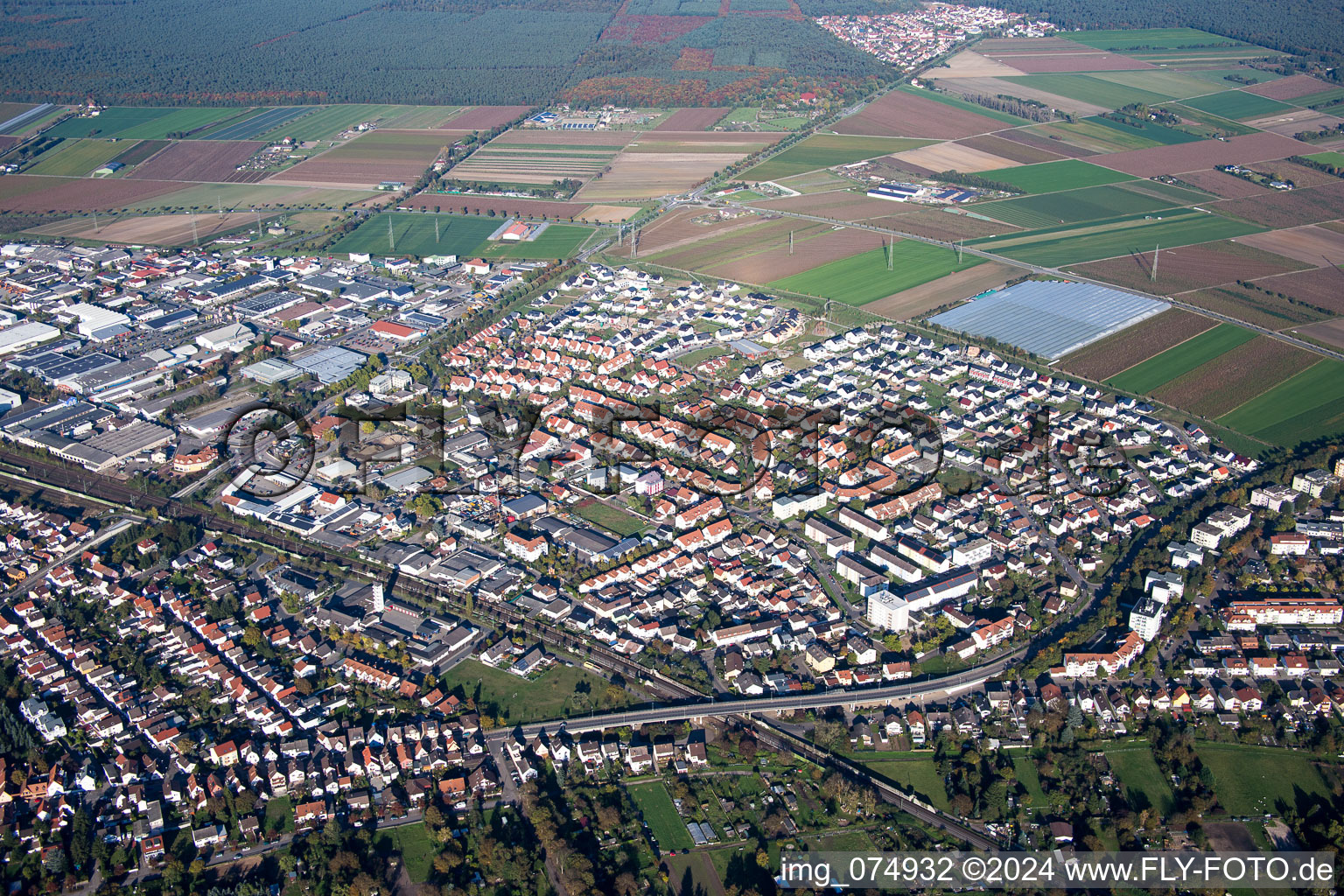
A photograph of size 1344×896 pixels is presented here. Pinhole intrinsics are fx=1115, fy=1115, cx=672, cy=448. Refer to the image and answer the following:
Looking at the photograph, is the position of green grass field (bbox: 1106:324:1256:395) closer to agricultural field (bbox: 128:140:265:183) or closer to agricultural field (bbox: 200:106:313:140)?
agricultural field (bbox: 128:140:265:183)

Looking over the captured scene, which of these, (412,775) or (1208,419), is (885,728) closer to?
(412,775)

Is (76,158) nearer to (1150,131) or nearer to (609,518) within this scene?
(609,518)

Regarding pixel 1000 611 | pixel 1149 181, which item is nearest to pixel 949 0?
pixel 1149 181

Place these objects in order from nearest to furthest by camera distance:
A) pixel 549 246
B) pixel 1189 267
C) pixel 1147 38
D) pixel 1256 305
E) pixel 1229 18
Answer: pixel 1256 305
pixel 1189 267
pixel 549 246
pixel 1147 38
pixel 1229 18

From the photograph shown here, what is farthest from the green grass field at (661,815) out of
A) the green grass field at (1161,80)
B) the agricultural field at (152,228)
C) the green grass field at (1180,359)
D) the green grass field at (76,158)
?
the green grass field at (1161,80)

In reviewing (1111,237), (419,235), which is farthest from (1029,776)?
(419,235)

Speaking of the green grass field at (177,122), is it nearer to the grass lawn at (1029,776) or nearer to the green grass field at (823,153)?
the green grass field at (823,153)
